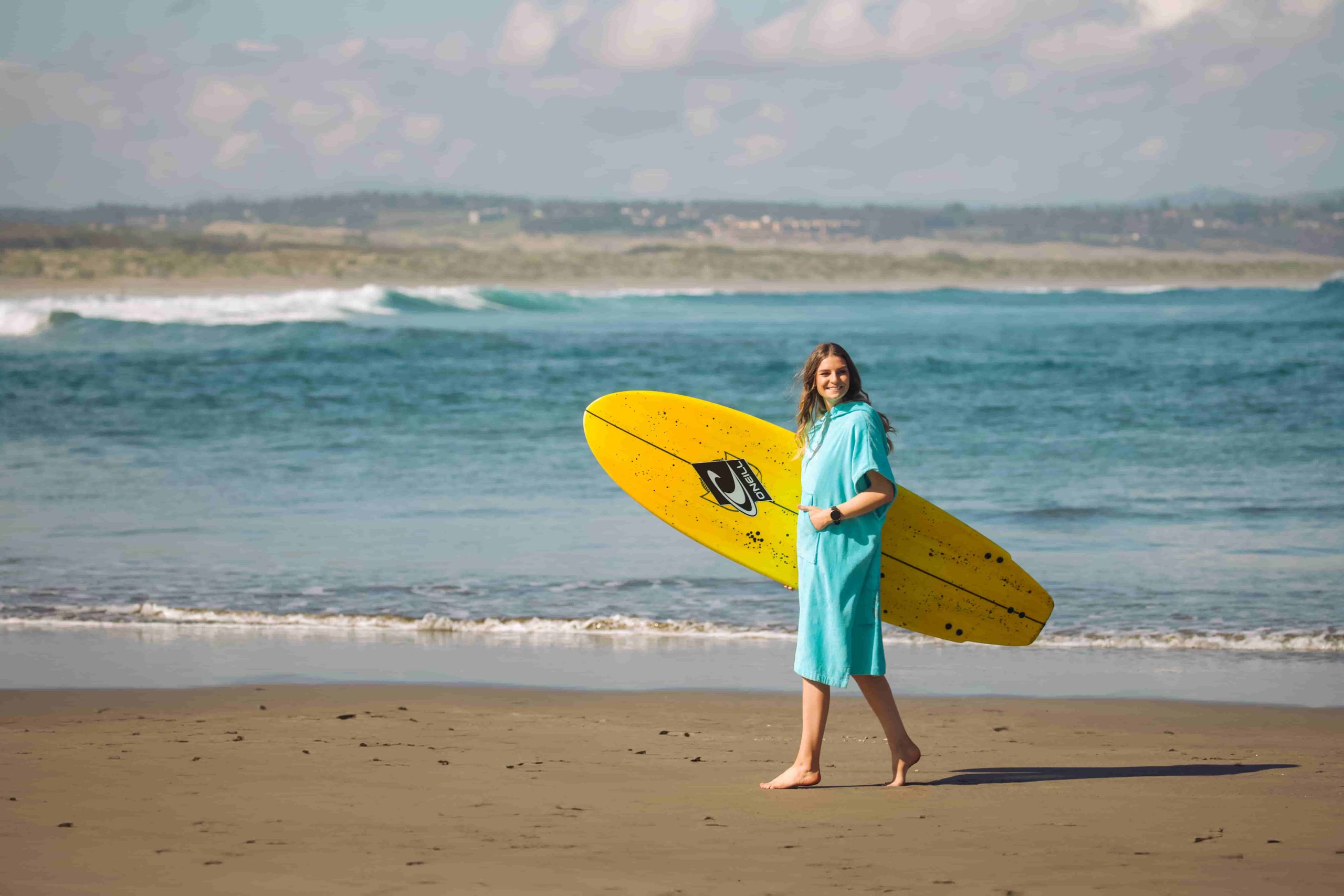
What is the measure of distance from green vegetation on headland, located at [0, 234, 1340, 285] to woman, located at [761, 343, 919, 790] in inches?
2292

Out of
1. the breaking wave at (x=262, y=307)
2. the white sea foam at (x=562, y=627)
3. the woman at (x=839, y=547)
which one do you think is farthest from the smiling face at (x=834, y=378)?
the breaking wave at (x=262, y=307)

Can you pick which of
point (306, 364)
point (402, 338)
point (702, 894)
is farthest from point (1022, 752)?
point (402, 338)

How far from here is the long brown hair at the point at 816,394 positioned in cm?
338

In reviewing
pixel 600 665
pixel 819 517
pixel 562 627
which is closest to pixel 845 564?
pixel 819 517

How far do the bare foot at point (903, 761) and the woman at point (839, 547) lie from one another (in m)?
0.06

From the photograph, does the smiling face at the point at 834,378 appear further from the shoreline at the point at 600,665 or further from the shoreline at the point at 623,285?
the shoreline at the point at 623,285

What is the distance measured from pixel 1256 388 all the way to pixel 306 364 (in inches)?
622

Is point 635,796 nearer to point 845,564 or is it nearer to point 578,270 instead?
point 845,564

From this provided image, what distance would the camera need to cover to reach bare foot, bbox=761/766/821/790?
3.47 m

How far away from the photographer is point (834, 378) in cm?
337

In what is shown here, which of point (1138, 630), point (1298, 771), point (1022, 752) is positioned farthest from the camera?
point (1138, 630)

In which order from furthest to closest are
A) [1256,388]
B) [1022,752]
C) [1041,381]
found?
1. [1041,381]
2. [1256,388]
3. [1022,752]

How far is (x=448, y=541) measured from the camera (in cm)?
796

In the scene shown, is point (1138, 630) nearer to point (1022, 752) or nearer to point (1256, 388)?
point (1022, 752)
